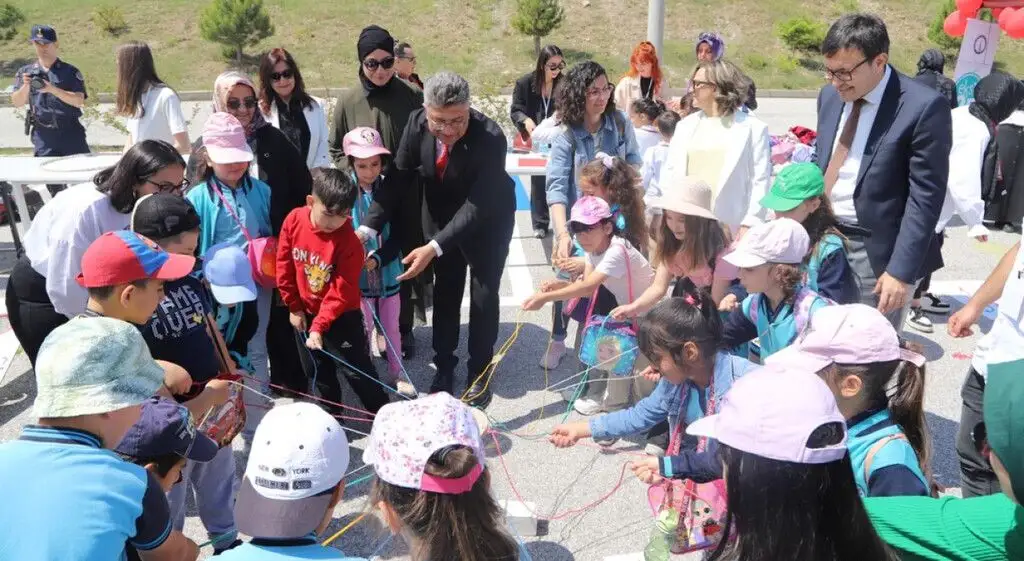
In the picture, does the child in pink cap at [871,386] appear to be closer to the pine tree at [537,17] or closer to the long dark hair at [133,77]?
the long dark hair at [133,77]

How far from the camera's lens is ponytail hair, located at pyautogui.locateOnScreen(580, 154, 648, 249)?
4.21 m

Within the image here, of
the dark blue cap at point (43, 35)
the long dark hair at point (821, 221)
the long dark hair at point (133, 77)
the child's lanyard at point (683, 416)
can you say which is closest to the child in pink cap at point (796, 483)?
the child's lanyard at point (683, 416)

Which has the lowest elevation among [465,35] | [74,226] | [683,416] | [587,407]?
[465,35]

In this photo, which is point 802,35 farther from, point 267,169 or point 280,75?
point 267,169

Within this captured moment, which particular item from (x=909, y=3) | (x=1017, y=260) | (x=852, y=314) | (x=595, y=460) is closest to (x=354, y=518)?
(x=595, y=460)

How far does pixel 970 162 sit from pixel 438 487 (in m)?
4.86

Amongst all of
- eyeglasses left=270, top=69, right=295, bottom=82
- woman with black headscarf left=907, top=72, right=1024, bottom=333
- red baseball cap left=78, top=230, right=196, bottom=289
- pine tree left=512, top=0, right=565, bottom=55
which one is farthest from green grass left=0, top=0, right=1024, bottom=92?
red baseball cap left=78, top=230, right=196, bottom=289

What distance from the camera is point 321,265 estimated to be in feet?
12.0

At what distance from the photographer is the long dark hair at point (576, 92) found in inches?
176

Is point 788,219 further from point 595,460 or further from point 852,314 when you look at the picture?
point 595,460

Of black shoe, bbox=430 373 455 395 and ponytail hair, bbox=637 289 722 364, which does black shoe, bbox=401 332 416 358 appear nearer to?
black shoe, bbox=430 373 455 395

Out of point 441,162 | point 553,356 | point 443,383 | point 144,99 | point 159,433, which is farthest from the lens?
point 144,99

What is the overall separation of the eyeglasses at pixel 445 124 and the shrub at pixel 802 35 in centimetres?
2319

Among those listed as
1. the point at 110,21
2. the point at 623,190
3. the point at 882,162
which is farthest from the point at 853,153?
the point at 110,21
